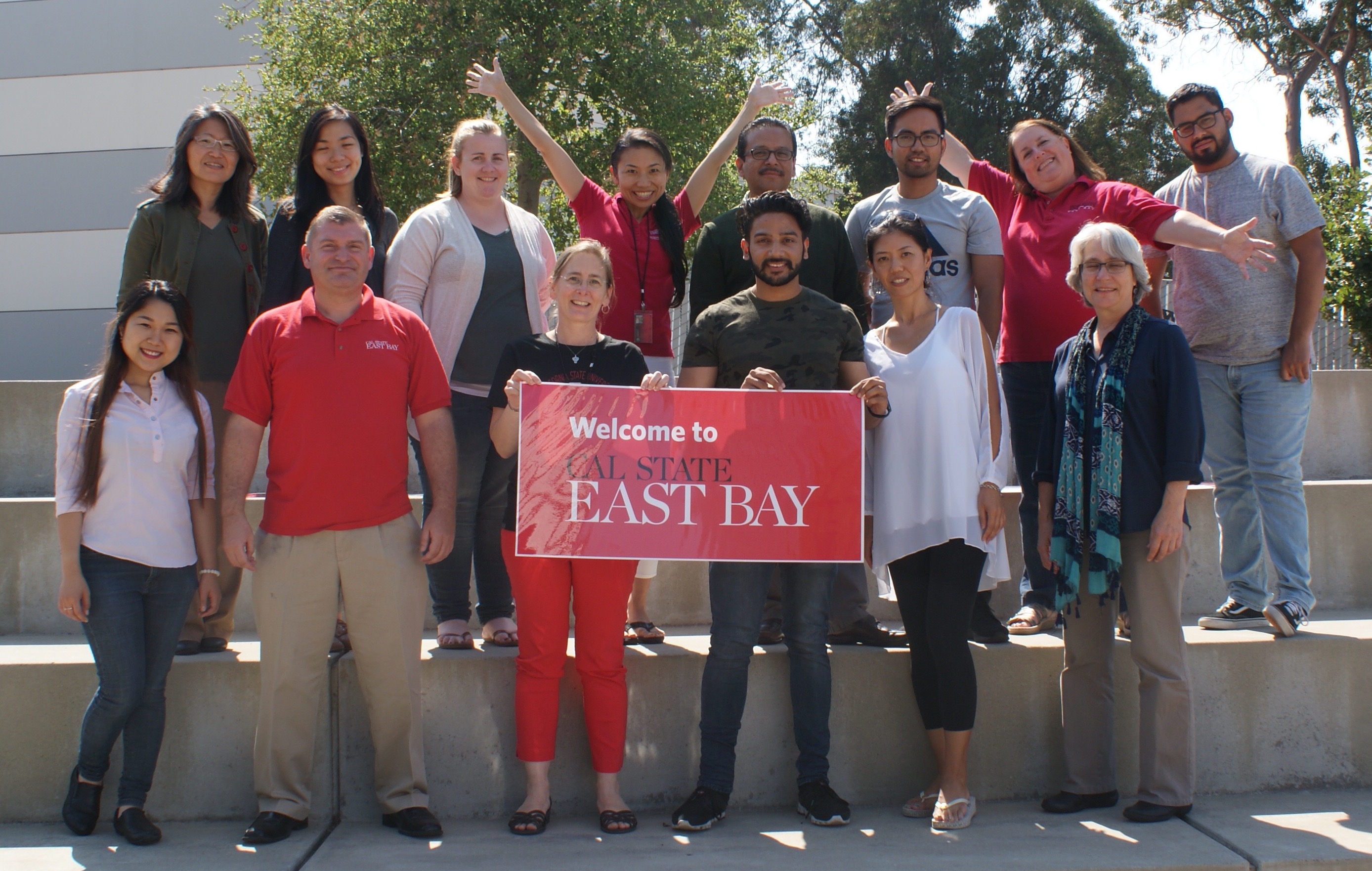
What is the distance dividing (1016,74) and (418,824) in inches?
1042

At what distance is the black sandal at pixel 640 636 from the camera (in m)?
4.11

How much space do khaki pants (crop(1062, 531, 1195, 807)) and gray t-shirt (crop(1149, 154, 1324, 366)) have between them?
1.12 m

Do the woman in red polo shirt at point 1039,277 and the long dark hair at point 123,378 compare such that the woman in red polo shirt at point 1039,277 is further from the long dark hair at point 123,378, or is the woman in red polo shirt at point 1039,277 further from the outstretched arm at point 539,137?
the long dark hair at point 123,378

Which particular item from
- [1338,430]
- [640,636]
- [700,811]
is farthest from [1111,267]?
[1338,430]

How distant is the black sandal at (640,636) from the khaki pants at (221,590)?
1.49 meters

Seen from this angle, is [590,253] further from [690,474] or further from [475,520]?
[475,520]

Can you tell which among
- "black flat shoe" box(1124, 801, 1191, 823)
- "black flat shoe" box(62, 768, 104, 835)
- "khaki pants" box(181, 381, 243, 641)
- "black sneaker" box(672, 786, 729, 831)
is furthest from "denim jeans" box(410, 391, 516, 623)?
"black flat shoe" box(1124, 801, 1191, 823)

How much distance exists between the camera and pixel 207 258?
12.9 feet

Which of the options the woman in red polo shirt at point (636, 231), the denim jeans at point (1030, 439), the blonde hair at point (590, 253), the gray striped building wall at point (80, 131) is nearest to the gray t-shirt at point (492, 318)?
the woman in red polo shirt at point (636, 231)

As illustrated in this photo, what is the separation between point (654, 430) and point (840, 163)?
24246mm

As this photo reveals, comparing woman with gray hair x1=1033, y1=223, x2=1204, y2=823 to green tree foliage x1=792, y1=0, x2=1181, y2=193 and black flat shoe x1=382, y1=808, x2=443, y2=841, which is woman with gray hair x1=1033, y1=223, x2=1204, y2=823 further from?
green tree foliage x1=792, y1=0, x2=1181, y2=193

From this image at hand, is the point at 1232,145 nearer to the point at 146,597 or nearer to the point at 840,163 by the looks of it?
the point at 146,597

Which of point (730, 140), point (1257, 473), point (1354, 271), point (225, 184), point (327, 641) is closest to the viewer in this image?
point (327, 641)

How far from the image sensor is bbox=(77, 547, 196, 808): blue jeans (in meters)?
3.30
